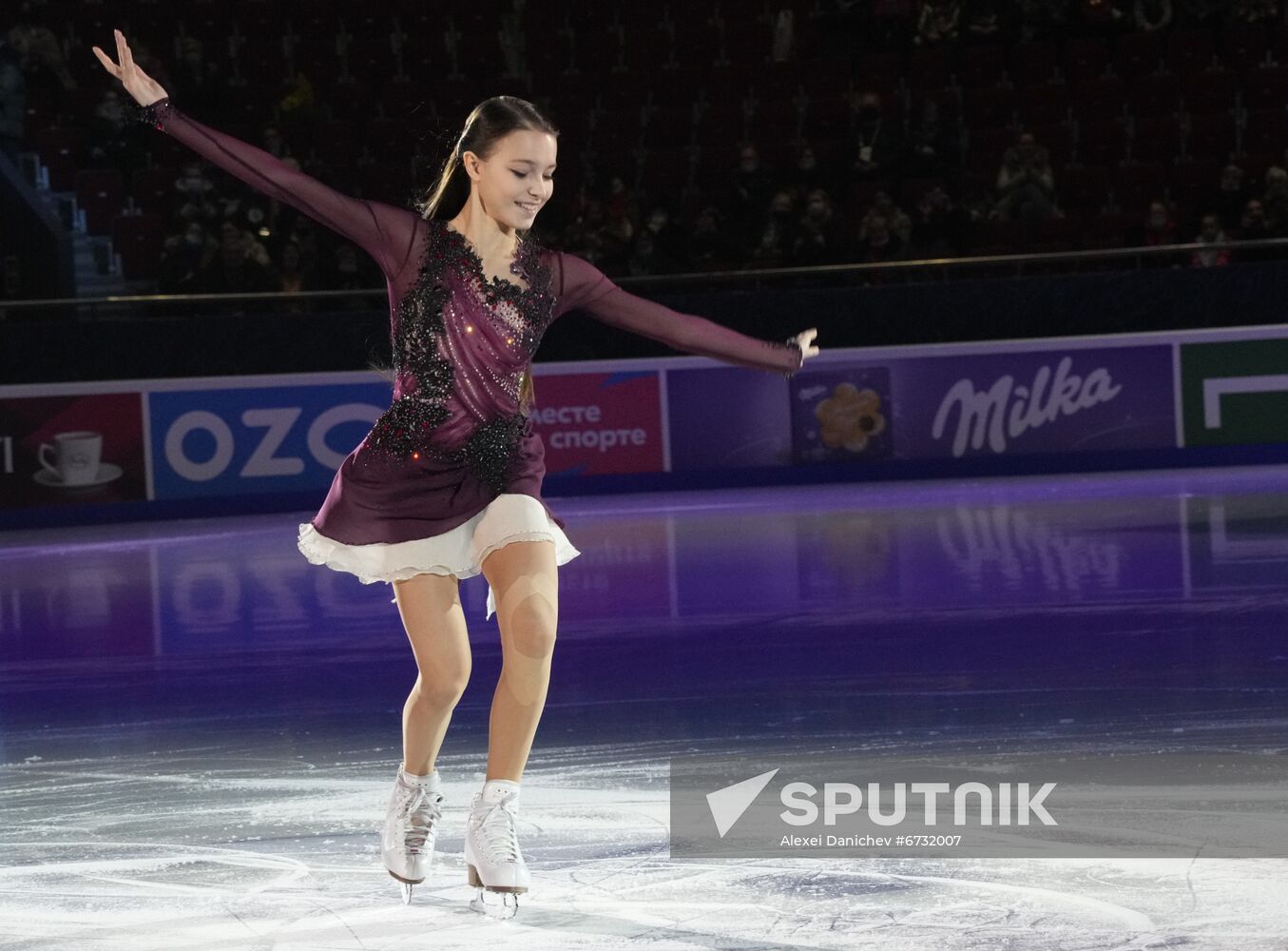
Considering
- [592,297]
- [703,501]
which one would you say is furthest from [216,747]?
[703,501]

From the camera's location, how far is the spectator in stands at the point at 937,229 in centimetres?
1348

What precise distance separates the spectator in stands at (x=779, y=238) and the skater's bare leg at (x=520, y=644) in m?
10.5

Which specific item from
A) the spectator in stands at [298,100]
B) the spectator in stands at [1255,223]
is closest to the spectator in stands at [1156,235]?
the spectator in stands at [1255,223]

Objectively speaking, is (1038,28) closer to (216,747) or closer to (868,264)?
(868,264)

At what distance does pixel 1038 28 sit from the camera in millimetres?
15141

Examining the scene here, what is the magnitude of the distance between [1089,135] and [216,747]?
11.4 m

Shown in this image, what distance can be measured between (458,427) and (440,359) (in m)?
0.14

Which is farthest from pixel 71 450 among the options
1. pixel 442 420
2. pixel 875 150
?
pixel 442 420

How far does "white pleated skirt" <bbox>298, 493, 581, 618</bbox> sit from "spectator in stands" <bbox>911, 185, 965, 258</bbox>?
10.5 m

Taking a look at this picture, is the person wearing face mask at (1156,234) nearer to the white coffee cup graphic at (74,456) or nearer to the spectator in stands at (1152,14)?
the spectator in stands at (1152,14)

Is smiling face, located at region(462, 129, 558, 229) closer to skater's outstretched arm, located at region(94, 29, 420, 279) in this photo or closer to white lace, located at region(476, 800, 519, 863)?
skater's outstretched arm, located at region(94, 29, 420, 279)

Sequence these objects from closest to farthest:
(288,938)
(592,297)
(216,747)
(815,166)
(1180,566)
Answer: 1. (288,938)
2. (592,297)
3. (216,747)
4. (1180,566)
5. (815,166)

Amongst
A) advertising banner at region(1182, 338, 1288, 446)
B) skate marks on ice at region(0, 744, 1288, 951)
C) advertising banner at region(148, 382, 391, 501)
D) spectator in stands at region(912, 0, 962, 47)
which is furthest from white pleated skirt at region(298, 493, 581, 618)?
spectator in stands at region(912, 0, 962, 47)

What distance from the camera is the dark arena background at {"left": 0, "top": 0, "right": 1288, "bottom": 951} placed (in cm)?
348
